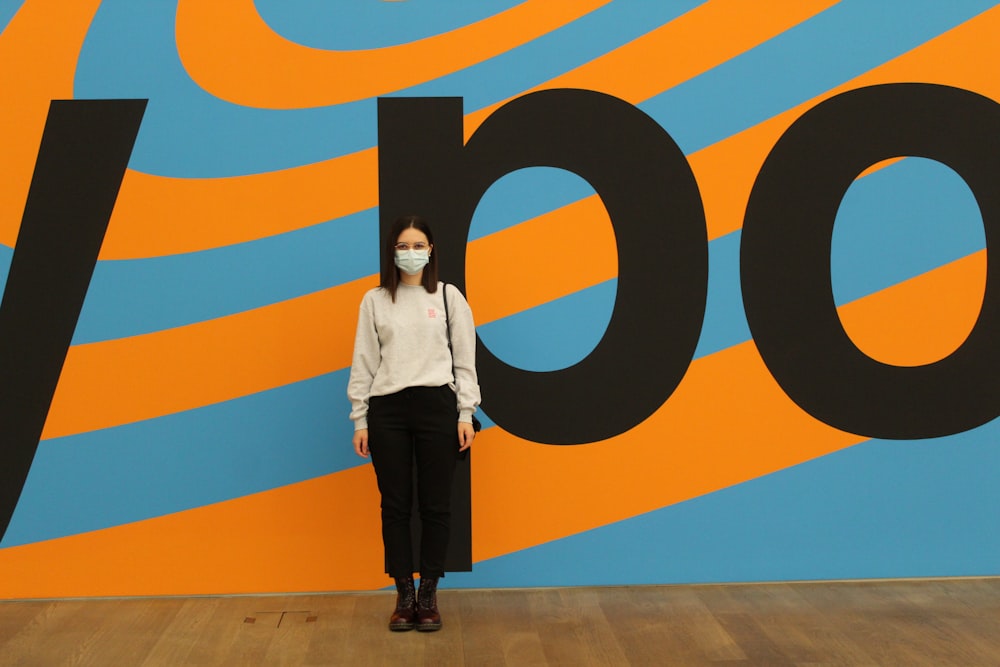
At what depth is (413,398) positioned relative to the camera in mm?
3273

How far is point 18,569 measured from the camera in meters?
3.66

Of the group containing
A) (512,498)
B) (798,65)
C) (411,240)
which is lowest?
(512,498)

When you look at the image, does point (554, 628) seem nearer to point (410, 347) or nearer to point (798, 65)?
point (410, 347)

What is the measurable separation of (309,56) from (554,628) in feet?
7.32

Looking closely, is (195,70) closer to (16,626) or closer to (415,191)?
(415,191)

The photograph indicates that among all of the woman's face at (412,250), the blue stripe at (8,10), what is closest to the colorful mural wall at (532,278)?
the blue stripe at (8,10)

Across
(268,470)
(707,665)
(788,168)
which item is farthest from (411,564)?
(788,168)

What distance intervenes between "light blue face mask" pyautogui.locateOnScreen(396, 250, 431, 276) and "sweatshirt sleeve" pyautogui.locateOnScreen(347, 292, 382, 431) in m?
0.18

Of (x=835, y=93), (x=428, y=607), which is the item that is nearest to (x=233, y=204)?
(x=428, y=607)

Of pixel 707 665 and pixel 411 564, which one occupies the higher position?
pixel 411 564

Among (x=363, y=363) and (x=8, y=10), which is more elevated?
(x=8, y=10)

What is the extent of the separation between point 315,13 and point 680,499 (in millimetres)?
2277

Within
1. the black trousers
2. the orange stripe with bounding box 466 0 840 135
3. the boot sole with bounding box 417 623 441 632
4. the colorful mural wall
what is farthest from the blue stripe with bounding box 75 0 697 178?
the boot sole with bounding box 417 623 441 632

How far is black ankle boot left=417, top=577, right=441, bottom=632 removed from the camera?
3.31m
